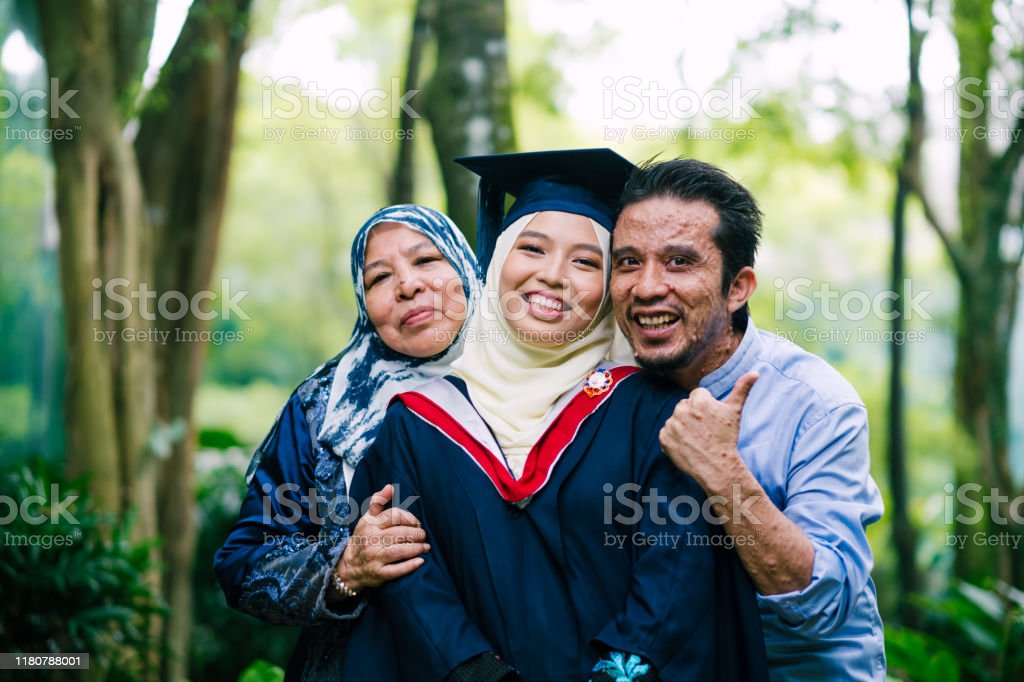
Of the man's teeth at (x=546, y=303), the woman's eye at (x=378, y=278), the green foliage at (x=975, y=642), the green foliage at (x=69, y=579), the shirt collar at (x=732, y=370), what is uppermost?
the woman's eye at (x=378, y=278)

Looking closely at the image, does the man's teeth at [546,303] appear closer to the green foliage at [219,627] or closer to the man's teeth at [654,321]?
the man's teeth at [654,321]

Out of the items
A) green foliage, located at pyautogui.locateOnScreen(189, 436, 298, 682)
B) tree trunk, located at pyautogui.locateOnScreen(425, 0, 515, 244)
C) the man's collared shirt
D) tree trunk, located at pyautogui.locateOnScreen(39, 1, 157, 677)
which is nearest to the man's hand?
the man's collared shirt

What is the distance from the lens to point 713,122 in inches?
333

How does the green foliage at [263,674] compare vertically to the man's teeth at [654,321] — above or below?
below

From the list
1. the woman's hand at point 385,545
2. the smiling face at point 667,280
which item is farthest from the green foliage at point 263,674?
the smiling face at point 667,280

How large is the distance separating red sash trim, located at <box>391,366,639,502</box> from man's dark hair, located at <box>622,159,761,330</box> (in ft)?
1.38

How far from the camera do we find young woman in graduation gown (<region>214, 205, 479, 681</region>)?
7.83 feet

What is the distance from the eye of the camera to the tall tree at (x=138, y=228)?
506cm

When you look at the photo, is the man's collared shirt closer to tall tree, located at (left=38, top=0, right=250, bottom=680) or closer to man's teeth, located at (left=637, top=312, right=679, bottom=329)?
man's teeth, located at (left=637, top=312, right=679, bottom=329)

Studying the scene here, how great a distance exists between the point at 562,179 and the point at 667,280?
41cm

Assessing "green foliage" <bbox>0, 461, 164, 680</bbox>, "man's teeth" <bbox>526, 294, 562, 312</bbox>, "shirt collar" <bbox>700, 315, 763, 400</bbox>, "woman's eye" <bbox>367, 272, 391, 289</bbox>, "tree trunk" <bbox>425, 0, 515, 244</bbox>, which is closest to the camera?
"man's teeth" <bbox>526, 294, 562, 312</bbox>

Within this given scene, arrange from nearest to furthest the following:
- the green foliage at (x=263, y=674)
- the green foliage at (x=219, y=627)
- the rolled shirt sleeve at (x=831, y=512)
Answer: the rolled shirt sleeve at (x=831, y=512) → the green foliage at (x=263, y=674) → the green foliage at (x=219, y=627)

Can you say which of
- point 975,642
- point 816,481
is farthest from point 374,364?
point 975,642

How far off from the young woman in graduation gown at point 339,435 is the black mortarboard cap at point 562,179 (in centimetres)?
26
